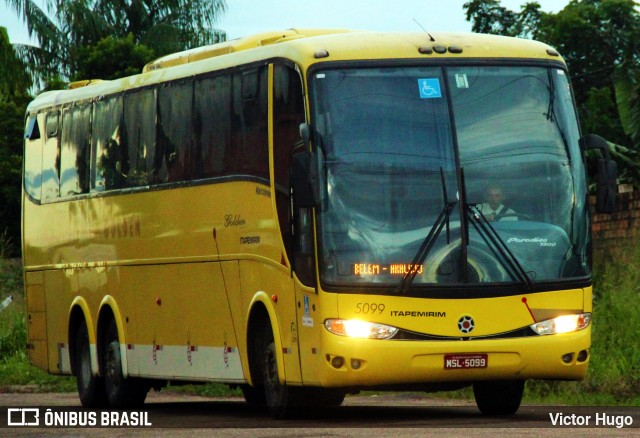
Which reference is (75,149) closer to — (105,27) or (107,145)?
(107,145)

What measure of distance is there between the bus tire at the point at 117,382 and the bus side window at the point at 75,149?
6.20 feet

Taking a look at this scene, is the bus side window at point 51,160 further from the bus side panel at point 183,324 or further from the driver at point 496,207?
the driver at point 496,207

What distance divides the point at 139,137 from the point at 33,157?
4.31m

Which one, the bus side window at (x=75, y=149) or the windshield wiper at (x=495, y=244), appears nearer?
the windshield wiper at (x=495, y=244)

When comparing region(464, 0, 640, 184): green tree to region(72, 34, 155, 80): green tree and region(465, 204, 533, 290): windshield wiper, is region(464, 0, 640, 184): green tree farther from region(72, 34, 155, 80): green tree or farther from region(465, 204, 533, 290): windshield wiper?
region(465, 204, 533, 290): windshield wiper

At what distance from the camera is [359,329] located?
45.3ft

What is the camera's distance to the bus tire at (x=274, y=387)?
1491 cm

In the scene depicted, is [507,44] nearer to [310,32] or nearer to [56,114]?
[310,32]

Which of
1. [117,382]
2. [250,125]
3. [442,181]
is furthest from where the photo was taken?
[117,382]

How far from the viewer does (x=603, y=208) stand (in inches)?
575

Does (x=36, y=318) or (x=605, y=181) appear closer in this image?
(x=605, y=181)

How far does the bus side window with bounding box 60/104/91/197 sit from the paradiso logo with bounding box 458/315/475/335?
747 cm

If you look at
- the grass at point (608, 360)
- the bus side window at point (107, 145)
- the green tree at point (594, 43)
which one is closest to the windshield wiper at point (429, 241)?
the grass at point (608, 360)

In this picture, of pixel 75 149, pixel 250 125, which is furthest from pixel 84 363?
pixel 250 125
